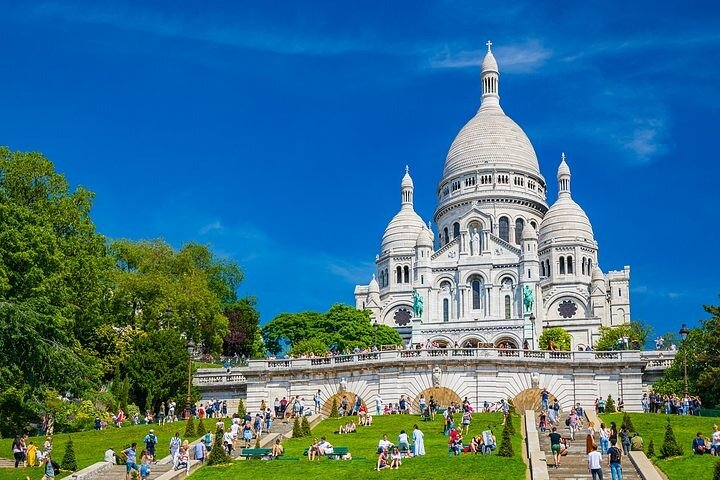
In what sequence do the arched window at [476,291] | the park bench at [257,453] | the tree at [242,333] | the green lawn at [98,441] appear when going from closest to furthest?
the park bench at [257,453]
the green lawn at [98,441]
the tree at [242,333]
the arched window at [476,291]

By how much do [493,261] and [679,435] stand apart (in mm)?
82249

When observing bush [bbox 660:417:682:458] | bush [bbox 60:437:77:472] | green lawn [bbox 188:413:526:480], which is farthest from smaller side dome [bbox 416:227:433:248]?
bush [bbox 660:417:682:458]

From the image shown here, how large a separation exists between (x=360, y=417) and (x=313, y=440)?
15.8 ft

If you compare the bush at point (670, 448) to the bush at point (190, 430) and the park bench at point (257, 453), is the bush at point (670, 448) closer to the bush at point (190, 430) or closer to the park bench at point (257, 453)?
the park bench at point (257, 453)

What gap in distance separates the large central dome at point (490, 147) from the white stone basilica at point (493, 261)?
17cm

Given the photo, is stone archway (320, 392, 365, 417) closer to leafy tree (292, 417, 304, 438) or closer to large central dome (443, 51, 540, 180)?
leafy tree (292, 417, 304, 438)

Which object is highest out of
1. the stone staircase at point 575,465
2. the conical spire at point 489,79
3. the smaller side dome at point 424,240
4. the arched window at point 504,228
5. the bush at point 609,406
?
the conical spire at point 489,79

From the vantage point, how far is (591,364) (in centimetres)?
5941

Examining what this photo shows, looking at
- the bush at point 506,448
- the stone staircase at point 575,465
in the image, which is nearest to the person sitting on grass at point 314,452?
the bush at point 506,448

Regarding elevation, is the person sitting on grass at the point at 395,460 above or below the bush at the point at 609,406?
below

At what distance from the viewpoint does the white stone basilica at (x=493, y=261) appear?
121688 mm

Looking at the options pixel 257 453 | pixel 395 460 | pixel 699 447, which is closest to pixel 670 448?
pixel 699 447

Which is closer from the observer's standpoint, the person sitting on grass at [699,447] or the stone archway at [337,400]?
the person sitting on grass at [699,447]

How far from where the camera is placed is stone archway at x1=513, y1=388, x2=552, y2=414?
58.3m
